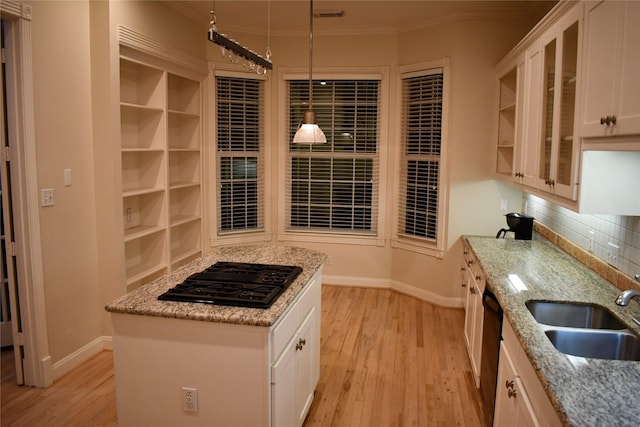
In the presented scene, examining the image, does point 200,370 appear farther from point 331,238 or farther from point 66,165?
point 331,238

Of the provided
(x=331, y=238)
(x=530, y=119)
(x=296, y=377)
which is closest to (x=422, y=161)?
(x=331, y=238)

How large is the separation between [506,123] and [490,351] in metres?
2.48

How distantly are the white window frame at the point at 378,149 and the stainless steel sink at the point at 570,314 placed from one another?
10.3 feet

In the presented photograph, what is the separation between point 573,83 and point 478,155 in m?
2.25

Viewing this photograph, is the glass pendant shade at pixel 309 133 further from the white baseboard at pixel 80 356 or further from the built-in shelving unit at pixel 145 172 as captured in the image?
the white baseboard at pixel 80 356

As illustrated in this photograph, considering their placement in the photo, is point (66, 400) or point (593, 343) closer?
point (593, 343)

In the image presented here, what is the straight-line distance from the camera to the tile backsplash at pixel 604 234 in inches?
96.7

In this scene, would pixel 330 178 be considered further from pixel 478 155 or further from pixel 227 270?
pixel 227 270

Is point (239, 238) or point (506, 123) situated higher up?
point (506, 123)

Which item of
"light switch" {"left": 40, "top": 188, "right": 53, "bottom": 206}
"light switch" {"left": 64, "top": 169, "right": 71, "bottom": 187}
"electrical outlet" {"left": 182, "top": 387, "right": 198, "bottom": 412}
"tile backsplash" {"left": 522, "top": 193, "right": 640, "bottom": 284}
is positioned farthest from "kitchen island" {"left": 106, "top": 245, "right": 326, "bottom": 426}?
"tile backsplash" {"left": 522, "top": 193, "right": 640, "bottom": 284}

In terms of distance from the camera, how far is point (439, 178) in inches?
194

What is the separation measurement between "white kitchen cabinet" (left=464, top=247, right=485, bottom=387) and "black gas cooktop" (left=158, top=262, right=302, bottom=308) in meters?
1.28

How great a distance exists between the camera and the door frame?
2977mm

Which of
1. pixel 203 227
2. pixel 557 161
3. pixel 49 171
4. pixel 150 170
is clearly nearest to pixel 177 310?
pixel 49 171
